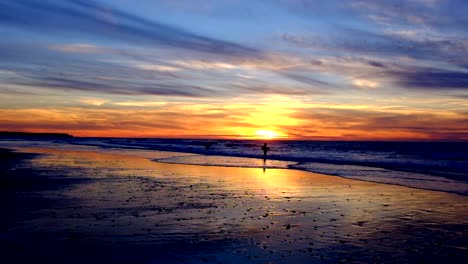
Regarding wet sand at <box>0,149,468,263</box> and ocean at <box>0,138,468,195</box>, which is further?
ocean at <box>0,138,468,195</box>

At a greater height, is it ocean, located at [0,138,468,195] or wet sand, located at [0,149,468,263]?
ocean, located at [0,138,468,195]

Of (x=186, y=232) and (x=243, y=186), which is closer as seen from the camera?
(x=186, y=232)

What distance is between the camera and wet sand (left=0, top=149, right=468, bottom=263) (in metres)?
10.2

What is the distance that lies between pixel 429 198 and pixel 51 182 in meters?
18.2

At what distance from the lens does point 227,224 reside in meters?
13.5

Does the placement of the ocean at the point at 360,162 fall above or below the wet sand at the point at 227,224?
above

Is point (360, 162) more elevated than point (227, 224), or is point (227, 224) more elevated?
point (360, 162)

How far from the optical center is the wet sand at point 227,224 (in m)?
10.2

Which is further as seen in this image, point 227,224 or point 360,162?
point 360,162

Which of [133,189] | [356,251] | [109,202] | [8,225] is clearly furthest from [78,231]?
[133,189]

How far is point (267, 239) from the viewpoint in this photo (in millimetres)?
11711

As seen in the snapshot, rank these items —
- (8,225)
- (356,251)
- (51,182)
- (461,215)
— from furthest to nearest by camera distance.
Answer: (51,182)
(461,215)
(8,225)
(356,251)

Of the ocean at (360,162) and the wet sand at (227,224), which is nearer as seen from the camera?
the wet sand at (227,224)

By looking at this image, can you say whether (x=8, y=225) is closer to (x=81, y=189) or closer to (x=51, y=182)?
(x=81, y=189)
